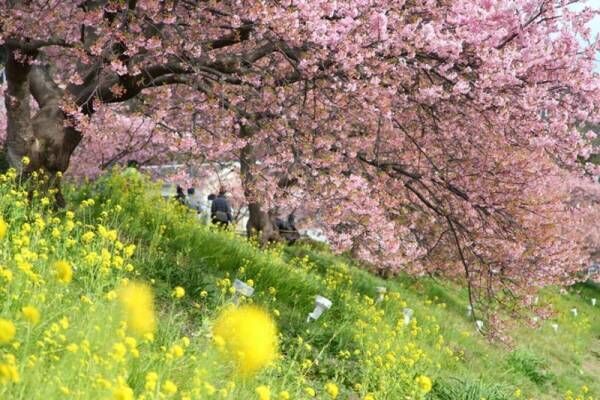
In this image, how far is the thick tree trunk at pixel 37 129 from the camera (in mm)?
8258

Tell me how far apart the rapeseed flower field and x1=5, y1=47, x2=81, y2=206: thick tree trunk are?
28cm

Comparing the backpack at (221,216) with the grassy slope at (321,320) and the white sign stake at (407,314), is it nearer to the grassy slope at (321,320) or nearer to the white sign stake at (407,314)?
the grassy slope at (321,320)

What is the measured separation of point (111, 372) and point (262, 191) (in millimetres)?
4949

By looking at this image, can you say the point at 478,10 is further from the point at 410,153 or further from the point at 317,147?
the point at 410,153

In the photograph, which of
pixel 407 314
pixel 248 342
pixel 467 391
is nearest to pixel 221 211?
pixel 407 314

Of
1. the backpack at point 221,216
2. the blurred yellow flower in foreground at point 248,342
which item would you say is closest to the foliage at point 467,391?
the blurred yellow flower in foreground at point 248,342

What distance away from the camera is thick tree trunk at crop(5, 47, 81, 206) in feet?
27.1

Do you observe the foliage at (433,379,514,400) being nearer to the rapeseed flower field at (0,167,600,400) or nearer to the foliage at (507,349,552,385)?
the rapeseed flower field at (0,167,600,400)

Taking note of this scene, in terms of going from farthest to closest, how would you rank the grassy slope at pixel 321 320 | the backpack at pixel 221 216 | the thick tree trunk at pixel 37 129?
the backpack at pixel 221 216 → the thick tree trunk at pixel 37 129 → the grassy slope at pixel 321 320

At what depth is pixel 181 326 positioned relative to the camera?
616cm

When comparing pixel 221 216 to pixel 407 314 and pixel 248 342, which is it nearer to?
pixel 407 314

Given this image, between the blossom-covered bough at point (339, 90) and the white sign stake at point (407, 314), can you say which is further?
the white sign stake at point (407, 314)

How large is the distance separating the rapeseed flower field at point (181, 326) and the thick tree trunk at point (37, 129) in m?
0.28

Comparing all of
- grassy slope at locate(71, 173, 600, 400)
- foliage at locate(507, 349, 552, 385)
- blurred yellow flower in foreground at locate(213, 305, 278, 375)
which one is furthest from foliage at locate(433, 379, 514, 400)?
foliage at locate(507, 349, 552, 385)
